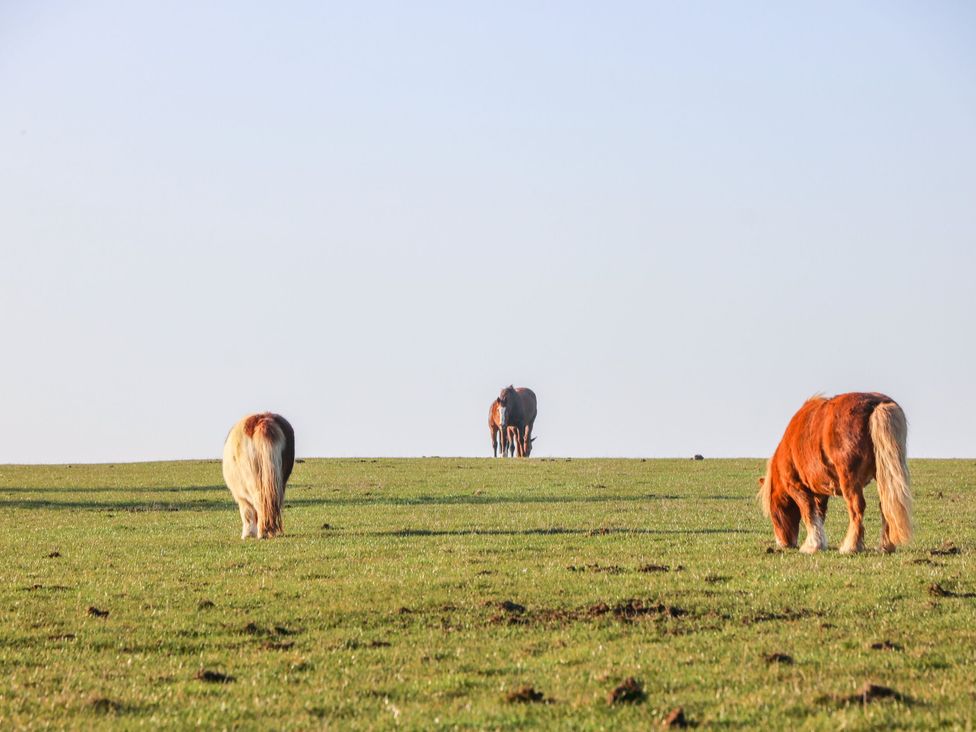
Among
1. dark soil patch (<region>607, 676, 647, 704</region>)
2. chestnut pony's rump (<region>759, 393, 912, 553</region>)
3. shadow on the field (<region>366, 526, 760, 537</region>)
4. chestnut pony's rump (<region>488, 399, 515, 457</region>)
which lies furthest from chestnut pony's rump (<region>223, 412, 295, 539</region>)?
chestnut pony's rump (<region>488, 399, 515, 457</region>)

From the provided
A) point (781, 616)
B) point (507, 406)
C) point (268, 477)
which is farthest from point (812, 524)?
point (507, 406)

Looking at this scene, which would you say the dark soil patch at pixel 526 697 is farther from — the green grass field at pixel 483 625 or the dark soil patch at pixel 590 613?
the dark soil patch at pixel 590 613

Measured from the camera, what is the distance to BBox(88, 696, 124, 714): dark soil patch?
8617 millimetres

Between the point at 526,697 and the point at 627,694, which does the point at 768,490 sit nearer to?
the point at 627,694

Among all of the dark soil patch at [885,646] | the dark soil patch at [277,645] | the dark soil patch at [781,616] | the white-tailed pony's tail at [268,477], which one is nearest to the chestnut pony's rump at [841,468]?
the dark soil patch at [781,616]

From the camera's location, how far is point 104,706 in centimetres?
872

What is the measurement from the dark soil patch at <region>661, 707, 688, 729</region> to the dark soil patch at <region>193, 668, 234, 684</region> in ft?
11.7

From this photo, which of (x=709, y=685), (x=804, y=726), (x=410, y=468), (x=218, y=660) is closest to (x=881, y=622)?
(x=709, y=685)

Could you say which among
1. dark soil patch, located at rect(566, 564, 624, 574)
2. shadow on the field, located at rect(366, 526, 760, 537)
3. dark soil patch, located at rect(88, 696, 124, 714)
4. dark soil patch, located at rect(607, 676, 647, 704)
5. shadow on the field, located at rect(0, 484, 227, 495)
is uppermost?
shadow on the field, located at rect(0, 484, 227, 495)

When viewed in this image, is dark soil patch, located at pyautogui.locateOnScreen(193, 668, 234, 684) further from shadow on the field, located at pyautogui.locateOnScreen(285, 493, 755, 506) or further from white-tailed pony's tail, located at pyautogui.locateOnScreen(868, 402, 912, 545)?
shadow on the field, located at pyautogui.locateOnScreen(285, 493, 755, 506)

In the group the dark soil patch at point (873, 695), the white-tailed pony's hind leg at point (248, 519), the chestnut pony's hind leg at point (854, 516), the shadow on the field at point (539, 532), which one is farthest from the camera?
the white-tailed pony's hind leg at point (248, 519)

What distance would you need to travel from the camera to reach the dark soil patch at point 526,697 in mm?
8586

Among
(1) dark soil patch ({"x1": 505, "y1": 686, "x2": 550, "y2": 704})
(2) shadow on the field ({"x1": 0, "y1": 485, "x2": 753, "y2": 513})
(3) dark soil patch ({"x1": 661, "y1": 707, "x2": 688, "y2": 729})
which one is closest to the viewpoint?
(3) dark soil patch ({"x1": 661, "y1": 707, "x2": 688, "y2": 729})

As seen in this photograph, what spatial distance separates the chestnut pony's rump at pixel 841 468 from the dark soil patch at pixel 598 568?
340 centimetres
